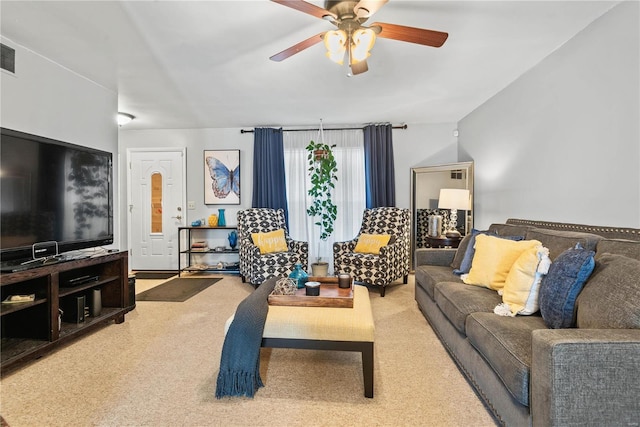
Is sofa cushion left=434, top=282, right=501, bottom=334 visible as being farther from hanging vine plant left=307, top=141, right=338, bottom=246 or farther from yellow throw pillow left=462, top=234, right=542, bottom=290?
hanging vine plant left=307, top=141, right=338, bottom=246

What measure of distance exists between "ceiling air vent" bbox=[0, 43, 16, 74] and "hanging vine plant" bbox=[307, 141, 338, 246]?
3.09 m

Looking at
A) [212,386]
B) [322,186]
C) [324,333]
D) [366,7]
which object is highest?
[366,7]

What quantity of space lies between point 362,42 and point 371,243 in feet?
8.60

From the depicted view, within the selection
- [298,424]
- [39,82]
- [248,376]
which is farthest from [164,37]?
[298,424]

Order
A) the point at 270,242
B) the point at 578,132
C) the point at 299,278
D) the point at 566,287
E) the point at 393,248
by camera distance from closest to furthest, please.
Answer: the point at 566,287 < the point at 578,132 < the point at 299,278 < the point at 393,248 < the point at 270,242

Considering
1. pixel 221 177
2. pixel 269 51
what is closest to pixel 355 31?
pixel 269 51

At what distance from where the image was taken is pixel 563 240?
80.5 inches

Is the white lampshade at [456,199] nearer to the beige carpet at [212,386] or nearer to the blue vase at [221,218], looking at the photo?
the beige carpet at [212,386]

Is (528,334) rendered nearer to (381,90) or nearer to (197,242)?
(381,90)

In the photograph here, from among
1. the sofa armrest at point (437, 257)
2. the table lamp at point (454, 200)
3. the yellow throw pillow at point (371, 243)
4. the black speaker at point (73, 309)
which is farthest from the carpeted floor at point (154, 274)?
the table lamp at point (454, 200)

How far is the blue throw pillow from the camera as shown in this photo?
152cm

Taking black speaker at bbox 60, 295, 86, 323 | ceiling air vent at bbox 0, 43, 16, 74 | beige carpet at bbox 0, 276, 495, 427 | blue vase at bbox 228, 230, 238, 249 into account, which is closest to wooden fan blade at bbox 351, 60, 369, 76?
beige carpet at bbox 0, 276, 495, 427

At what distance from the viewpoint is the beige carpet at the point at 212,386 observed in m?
1.63

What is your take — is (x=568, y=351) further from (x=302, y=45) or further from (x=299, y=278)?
(x=302, y=45)
